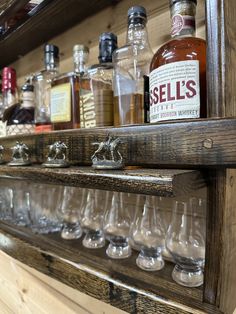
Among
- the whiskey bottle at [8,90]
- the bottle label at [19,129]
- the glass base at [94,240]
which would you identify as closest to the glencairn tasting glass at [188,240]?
the glass base at [94,240]

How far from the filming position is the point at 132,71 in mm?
492

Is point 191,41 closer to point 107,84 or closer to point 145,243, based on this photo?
point 107,84

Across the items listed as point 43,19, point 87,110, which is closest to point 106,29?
point 43,19

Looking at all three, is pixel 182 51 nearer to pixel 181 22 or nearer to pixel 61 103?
pixel 181 22

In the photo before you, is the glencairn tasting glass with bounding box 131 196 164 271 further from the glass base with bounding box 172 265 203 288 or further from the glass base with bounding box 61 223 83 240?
the glass base with bounding box 61 223 83 240

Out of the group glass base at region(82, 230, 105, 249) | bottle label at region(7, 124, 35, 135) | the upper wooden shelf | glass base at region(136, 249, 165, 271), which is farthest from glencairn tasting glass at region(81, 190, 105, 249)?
the upper wooden shelf

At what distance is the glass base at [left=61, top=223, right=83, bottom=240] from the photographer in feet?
2.02

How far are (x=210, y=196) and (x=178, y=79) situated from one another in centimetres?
15

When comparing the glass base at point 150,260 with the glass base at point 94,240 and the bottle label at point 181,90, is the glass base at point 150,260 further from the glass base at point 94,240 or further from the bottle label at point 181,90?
the bottle label at point 181,90

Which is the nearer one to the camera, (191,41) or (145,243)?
(191,41)

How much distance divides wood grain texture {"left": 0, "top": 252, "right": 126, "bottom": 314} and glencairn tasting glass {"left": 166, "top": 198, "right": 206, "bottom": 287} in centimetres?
23

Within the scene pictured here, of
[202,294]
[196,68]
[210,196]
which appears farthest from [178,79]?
[202,294]

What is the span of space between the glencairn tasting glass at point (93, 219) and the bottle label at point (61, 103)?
19cm

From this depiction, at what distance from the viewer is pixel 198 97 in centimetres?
35
